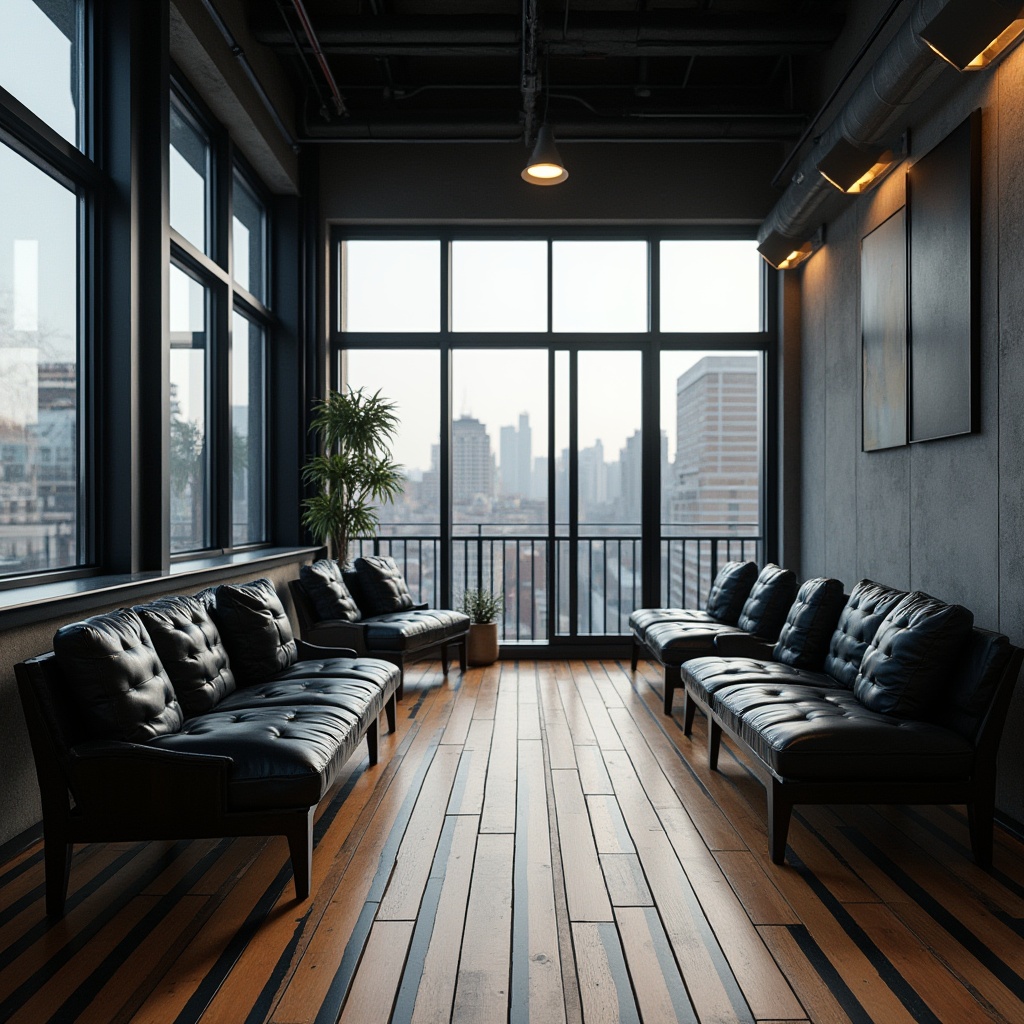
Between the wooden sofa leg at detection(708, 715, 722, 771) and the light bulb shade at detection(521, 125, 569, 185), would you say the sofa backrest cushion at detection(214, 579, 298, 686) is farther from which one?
the light bulb shade at detection(521, 125, 569, 185)

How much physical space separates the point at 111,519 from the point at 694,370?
4625 mm

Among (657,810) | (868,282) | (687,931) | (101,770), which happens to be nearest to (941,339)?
(868,282)

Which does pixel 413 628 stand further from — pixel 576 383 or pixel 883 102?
pixel 883 102

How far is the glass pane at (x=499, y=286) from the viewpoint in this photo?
263 inches

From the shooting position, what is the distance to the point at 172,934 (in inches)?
87.8

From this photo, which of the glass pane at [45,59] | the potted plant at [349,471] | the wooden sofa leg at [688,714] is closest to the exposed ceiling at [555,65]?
the glass pane at [45,59]

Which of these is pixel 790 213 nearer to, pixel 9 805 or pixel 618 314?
pixel 618 314

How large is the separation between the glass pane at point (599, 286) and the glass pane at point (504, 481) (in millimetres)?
421

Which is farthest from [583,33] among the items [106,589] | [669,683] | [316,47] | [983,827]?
[983,827]

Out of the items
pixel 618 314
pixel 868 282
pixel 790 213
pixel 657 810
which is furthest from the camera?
pixel 618 314

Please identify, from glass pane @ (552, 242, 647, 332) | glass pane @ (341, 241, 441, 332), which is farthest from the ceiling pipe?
glass pane @ (552, 242, 647, 332)

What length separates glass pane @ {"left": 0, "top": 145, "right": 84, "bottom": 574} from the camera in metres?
3.14

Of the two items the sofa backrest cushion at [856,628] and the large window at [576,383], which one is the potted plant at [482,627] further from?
the sofa backrest cushion at [856,628]

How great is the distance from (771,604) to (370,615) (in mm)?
2671
